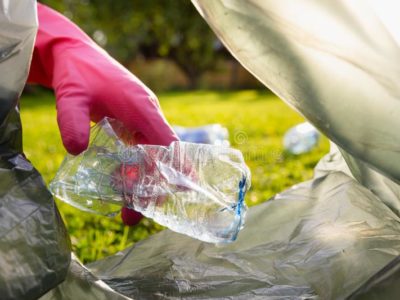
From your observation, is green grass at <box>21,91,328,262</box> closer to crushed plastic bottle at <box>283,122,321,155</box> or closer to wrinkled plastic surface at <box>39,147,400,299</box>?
crushed plastic bottle at <box>283,122,321,155</box>

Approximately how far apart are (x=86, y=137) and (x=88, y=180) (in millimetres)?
183

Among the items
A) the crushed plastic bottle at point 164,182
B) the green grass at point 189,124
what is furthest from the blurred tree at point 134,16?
the crushed plastic bottle at point 164,182

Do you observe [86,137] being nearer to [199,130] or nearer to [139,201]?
[139,201]

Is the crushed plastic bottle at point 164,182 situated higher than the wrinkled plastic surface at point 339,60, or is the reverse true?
the wrinkled plastic surface at point 339,60

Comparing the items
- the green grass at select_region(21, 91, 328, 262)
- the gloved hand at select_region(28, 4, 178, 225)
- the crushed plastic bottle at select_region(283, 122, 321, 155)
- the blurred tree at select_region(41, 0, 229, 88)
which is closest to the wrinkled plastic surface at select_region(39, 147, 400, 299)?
the gloved hand at select_region(28, 4, 178, 225)

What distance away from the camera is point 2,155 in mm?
1112

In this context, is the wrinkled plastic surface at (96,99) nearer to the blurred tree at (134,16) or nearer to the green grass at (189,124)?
the green grass at (189,124)

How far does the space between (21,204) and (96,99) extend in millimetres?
325

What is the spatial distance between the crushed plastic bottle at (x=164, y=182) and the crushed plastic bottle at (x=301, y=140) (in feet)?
10.6

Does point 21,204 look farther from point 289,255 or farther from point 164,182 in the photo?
point 289,255

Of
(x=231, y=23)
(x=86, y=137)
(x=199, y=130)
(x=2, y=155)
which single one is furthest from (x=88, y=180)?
(x=199, y=130)

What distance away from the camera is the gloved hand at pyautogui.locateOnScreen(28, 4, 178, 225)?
122 cm

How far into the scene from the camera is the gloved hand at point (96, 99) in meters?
1.22

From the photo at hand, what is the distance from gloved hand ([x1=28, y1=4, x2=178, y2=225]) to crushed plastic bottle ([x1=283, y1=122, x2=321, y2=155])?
128 inches
